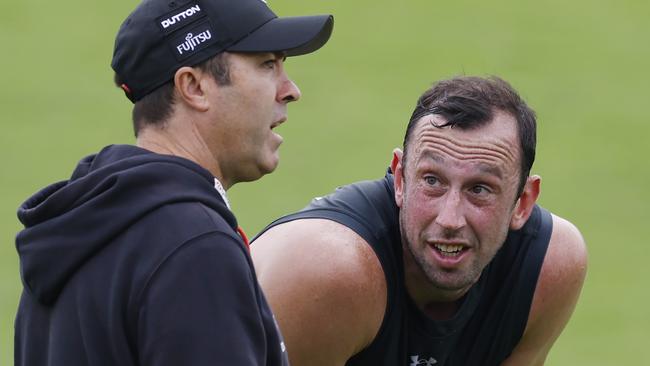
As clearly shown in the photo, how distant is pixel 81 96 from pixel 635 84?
404 centimetres

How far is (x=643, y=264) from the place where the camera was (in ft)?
28.5

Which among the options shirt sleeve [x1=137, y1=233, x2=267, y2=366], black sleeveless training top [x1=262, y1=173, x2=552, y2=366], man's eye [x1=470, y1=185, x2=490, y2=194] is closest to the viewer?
shirt sleeve [x1=137, y1=233, x2=267, y2=366]

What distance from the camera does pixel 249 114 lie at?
2.81 meters

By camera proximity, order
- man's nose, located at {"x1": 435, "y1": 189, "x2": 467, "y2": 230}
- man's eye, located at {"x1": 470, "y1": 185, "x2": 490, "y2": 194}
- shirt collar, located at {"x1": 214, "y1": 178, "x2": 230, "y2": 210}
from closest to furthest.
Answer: shirt collar, located at {"x1": 214, "y1": 178, "x2": 230, "y2": 210} < man's nose, located at {"x1": 435, "y1": 189, "x2": 467, "y2": 230} < man's eye, located at {"x1": 470, "y1": 185, "x2": 490, "y2": 194}

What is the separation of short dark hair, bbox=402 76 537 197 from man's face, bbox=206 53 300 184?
1198 mm

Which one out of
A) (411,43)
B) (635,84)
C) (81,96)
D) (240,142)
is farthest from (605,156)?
(240,142)

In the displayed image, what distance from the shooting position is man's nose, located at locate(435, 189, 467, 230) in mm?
3857

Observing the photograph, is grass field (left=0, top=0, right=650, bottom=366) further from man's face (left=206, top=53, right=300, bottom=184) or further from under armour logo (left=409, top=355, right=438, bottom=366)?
man's face (left=206, top=53, right=300, bottom=184)

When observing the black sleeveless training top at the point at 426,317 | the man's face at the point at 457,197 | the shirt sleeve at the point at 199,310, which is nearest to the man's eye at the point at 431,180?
the man's face at the point at 457,197

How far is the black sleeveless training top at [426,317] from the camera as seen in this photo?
4.09 metres

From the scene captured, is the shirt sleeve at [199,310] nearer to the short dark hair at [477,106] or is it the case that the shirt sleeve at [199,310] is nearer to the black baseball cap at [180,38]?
the black baseball cap at [180,38]

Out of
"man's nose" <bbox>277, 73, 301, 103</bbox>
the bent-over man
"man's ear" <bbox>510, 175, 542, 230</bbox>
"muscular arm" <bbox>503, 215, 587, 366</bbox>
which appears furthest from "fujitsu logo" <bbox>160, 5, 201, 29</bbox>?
"muscular arm" <bbox>503, 215, 587, 366</bbox>

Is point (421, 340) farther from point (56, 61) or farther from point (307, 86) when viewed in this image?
point (56, 61)

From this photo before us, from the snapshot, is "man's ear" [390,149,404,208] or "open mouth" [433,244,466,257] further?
"man's ear" [390,149,404,208]
